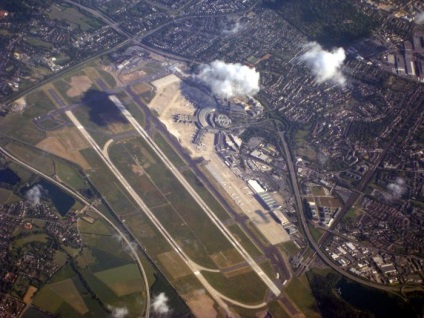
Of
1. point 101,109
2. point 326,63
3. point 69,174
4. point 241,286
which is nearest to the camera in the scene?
point 241,286

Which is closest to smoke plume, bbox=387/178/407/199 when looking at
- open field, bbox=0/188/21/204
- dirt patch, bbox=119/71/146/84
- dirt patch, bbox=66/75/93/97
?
dirt patch, bbox=119/71/146/84

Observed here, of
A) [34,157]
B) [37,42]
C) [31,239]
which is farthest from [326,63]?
[31,239]

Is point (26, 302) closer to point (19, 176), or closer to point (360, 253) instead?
point (19, 176)

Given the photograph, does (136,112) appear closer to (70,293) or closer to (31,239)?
(31,239)

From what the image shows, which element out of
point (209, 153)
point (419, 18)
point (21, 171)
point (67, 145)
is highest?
point (67, 145)

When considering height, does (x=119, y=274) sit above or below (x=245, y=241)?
above

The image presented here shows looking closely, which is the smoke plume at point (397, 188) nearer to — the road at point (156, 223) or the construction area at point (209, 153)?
the construction area at point (209, 153)

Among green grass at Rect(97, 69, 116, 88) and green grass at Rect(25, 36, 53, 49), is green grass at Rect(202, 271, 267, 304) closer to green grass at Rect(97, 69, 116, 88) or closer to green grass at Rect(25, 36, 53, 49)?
green grass at Rect(97, 69, 116, 88)

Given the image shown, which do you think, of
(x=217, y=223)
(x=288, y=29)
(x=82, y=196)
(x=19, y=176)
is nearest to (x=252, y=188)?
(x=217, y=223)
